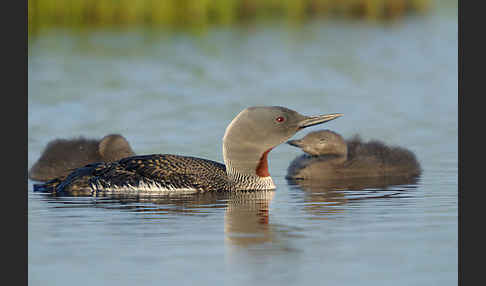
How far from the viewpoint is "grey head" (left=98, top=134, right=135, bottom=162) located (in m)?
8.75

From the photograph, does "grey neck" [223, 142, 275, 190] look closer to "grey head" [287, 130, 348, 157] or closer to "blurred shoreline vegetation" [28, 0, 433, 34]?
"grey head" [287, 130, 348, 157]

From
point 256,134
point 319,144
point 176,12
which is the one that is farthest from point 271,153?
point 176,12

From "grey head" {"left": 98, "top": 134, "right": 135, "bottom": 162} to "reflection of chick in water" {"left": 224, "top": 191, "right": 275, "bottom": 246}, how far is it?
1579mm

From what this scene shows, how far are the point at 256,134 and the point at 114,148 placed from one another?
1747mm

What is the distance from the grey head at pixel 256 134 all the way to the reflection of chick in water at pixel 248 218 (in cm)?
22

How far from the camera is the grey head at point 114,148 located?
8.75 m

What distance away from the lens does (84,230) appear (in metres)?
6.07

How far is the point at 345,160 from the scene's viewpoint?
8961 mm

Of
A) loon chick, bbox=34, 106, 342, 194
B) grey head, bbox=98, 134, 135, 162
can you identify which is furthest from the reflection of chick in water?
grey head, bbox=98, 134, 135, 162

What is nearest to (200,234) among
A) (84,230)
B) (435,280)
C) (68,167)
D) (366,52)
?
(84,230)

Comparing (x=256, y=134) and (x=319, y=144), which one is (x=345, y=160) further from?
(x=256, y=134)

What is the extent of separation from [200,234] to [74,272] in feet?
3.49

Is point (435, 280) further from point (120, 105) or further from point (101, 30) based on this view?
point (101, 30)

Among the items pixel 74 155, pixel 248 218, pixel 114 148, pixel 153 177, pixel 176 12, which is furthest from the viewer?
pixel 176 12
